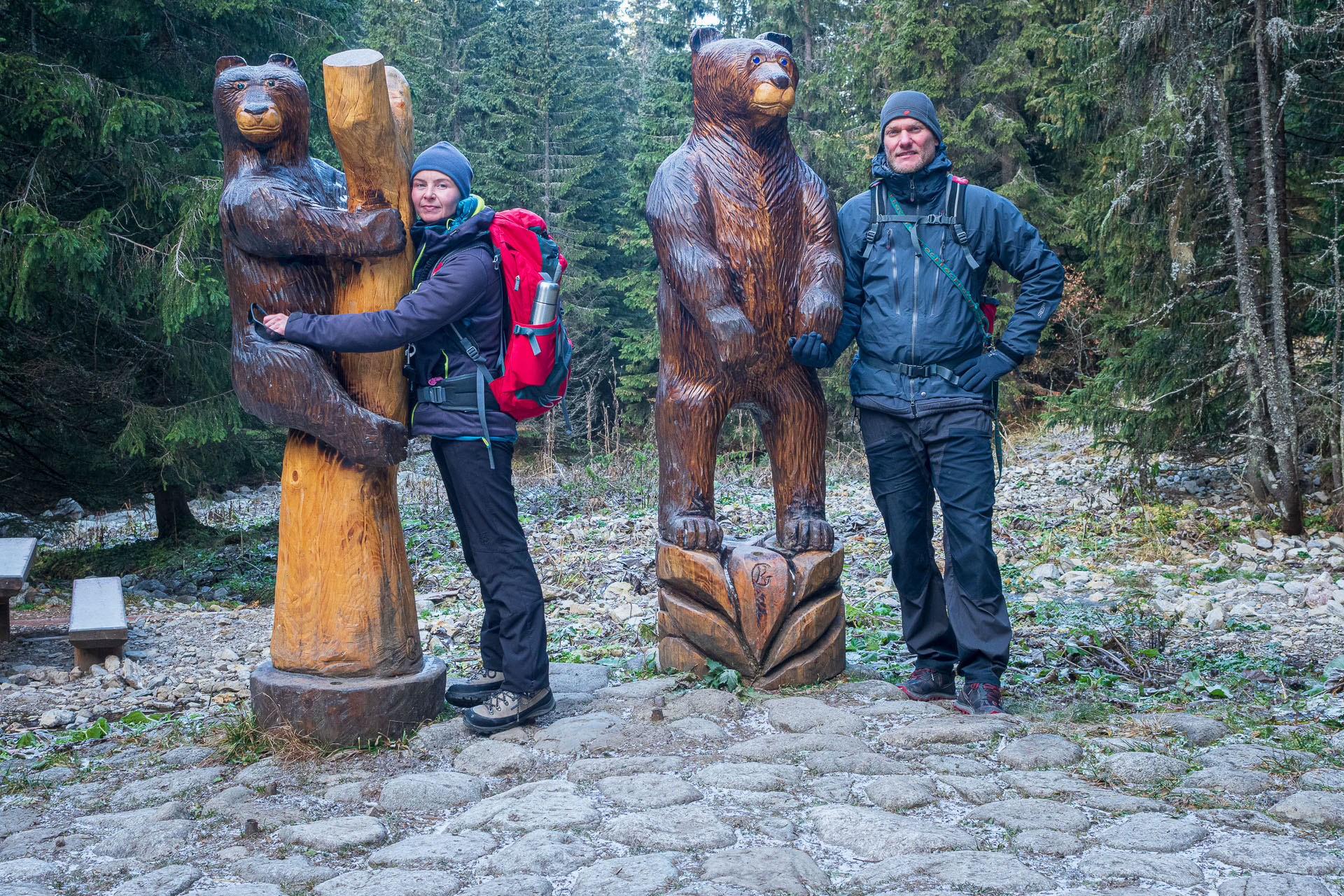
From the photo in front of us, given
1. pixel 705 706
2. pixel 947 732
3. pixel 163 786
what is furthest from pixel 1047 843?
pixel 163 786

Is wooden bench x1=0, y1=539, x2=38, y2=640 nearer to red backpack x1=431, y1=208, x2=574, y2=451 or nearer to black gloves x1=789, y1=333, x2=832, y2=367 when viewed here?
red backpack x1=431, y1=208, x2=574, y2=451

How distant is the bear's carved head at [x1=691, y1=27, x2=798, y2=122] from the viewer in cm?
393

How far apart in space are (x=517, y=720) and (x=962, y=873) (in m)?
1.75

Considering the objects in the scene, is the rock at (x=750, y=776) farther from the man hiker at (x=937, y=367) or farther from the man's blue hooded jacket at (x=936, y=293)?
the man's blue hooded jacket at (x=936, y=293)

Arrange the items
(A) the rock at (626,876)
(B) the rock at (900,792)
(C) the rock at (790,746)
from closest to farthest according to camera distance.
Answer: (A) the rock at (626,876) < (B) the rock at (900,792) < (C) the rock at (790,746)

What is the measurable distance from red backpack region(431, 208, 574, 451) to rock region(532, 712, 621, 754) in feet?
3.22

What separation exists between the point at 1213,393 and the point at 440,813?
6.49 meters

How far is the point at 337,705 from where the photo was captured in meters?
3.41

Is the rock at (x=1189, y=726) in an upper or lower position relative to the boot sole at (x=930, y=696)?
lower

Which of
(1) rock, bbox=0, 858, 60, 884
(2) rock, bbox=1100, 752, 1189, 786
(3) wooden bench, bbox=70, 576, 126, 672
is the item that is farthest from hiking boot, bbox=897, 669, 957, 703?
(3) wooden bench, bbox=70, 576, 126, 672

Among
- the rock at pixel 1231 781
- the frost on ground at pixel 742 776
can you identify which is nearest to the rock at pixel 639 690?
the frost on ground at pixel 742 776

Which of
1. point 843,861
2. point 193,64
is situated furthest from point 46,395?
point 843,861

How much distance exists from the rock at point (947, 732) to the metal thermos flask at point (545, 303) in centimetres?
182

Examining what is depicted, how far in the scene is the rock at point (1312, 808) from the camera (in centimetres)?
265
